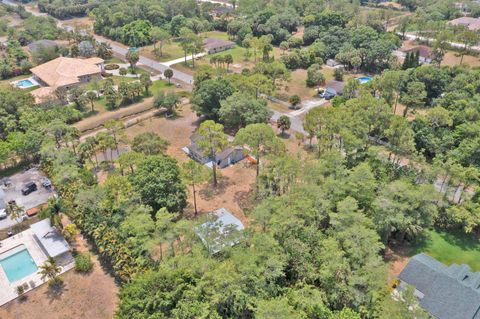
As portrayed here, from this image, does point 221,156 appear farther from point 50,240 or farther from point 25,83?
point 25,83

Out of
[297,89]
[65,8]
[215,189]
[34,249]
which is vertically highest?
[65,8]

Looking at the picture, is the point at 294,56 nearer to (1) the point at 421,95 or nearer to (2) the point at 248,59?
(2) the point at 248,59

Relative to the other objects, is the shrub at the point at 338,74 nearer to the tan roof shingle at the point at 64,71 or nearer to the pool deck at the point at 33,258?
the tan roof shingle at the point at 64,71

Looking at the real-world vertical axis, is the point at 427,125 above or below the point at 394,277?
above

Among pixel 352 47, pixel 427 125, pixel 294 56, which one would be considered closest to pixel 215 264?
pixel 427 125

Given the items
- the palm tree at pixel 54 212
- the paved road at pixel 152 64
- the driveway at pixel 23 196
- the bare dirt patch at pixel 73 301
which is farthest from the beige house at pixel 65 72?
the bare dirt patch at pixel 73 301

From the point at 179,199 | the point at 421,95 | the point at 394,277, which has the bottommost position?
the point at 394,277

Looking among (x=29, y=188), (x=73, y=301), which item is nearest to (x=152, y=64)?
(x=29, y=188)
